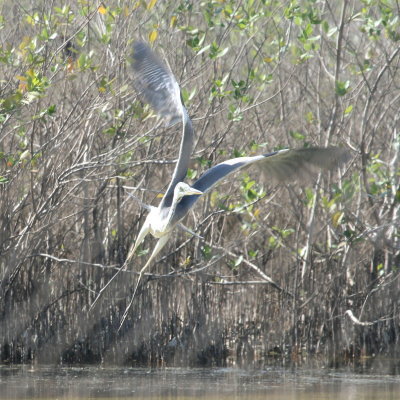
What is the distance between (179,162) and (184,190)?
208 mm

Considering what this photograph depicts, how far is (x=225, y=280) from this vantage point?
→ 838 centimetres

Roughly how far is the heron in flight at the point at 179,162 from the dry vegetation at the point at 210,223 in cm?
62

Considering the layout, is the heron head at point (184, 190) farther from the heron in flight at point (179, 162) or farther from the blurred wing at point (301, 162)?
the blurred wing at point (301, 162)

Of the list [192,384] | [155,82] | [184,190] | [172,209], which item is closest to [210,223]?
[192,384]

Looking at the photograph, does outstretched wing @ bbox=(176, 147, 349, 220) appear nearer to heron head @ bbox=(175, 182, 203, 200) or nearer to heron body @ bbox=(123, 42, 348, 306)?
heron body @ bbox=(123, 42, 348, 306)

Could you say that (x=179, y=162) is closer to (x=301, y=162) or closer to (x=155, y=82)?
(x=155, y=82)

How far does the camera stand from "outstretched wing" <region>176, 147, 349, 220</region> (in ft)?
20.4

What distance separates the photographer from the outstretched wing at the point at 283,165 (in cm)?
623

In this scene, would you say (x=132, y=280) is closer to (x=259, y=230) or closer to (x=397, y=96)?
(x=259, y=230)

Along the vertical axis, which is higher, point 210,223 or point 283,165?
point 283,165

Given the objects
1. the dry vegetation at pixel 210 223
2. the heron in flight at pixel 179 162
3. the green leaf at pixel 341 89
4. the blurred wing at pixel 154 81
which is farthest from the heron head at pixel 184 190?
the green leaf at pixel 341 89

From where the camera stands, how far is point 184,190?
597 centimetres

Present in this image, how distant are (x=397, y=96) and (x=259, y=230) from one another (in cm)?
179

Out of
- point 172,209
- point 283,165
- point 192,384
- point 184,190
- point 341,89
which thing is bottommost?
point 192,384
